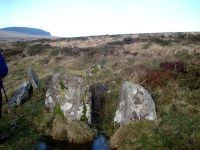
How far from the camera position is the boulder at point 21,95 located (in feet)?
48.5

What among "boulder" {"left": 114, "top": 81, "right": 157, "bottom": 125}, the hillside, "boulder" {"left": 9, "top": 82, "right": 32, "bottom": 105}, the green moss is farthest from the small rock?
"boulder" {"left": 114, "top": 81, "right": 157, "bottom": 125}

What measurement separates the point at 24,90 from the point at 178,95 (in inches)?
292

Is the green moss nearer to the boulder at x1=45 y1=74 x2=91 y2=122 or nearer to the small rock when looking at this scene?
the boulder at x1=45 y1=74 x2=91 y2=122

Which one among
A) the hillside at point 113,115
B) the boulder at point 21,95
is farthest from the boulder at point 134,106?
the boulder at point 21,95

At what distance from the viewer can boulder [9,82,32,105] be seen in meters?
14.8

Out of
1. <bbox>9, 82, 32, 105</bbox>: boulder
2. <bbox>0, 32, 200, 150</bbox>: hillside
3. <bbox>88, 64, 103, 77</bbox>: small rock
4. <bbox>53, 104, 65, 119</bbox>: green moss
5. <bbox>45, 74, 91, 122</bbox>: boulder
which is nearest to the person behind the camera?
<bbox>0, 32, 200, 150</bbox>: hillside

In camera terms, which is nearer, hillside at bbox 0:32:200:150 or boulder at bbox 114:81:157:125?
hillside at bbox 0:32:200:150

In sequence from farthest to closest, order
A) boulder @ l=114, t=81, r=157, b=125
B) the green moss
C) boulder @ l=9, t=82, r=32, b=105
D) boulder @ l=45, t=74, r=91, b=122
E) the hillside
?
boulder @ l=9, t=82, r=32, b=105 → the green moss → boulder @ l=45, t=74, r=91, b=122 → boulder @ l=114, t=81, r=157, b=125 → the hillside

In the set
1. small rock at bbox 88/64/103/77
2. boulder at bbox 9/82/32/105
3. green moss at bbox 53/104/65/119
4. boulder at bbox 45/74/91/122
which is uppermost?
boulder at bbox 45/74/91/122

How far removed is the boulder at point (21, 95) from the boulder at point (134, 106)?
5.38m

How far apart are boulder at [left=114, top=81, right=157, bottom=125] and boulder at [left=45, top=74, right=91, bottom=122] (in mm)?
1228

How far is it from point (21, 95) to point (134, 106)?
251 inches

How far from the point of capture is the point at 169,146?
8.76 meters

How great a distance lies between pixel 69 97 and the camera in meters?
12.2
